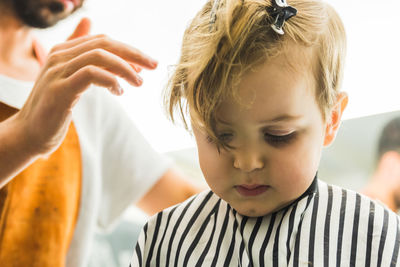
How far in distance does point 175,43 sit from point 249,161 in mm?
510

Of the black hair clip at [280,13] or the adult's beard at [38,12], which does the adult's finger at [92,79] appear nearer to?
the black hair clip at [280,13]

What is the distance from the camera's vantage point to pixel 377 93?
846 millimetres

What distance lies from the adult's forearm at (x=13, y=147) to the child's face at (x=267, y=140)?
301mm

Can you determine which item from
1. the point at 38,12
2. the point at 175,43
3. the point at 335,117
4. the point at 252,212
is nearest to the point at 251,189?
the point at 252,212

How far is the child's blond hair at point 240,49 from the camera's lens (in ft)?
1.69

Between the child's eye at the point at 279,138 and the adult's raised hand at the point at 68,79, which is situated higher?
the adult's raised hand at the point at 68,79

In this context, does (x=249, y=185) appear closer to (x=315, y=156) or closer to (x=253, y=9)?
(x=315, y=156)

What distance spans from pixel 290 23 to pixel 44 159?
1.94 feet

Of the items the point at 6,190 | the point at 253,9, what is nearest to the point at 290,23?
the point at 253,9

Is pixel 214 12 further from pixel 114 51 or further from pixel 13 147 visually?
pixel 13 147

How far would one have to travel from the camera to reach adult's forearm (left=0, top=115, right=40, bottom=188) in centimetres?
69

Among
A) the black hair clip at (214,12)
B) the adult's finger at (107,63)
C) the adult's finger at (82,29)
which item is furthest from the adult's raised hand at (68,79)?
the adult's finger at (82,29)

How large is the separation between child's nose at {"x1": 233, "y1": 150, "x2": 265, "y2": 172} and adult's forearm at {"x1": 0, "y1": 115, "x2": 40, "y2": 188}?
357 mm

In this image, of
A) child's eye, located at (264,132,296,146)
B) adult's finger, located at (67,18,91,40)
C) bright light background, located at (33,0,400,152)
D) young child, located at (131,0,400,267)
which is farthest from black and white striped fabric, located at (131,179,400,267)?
adult's finger, located at (67,18,91,40)
